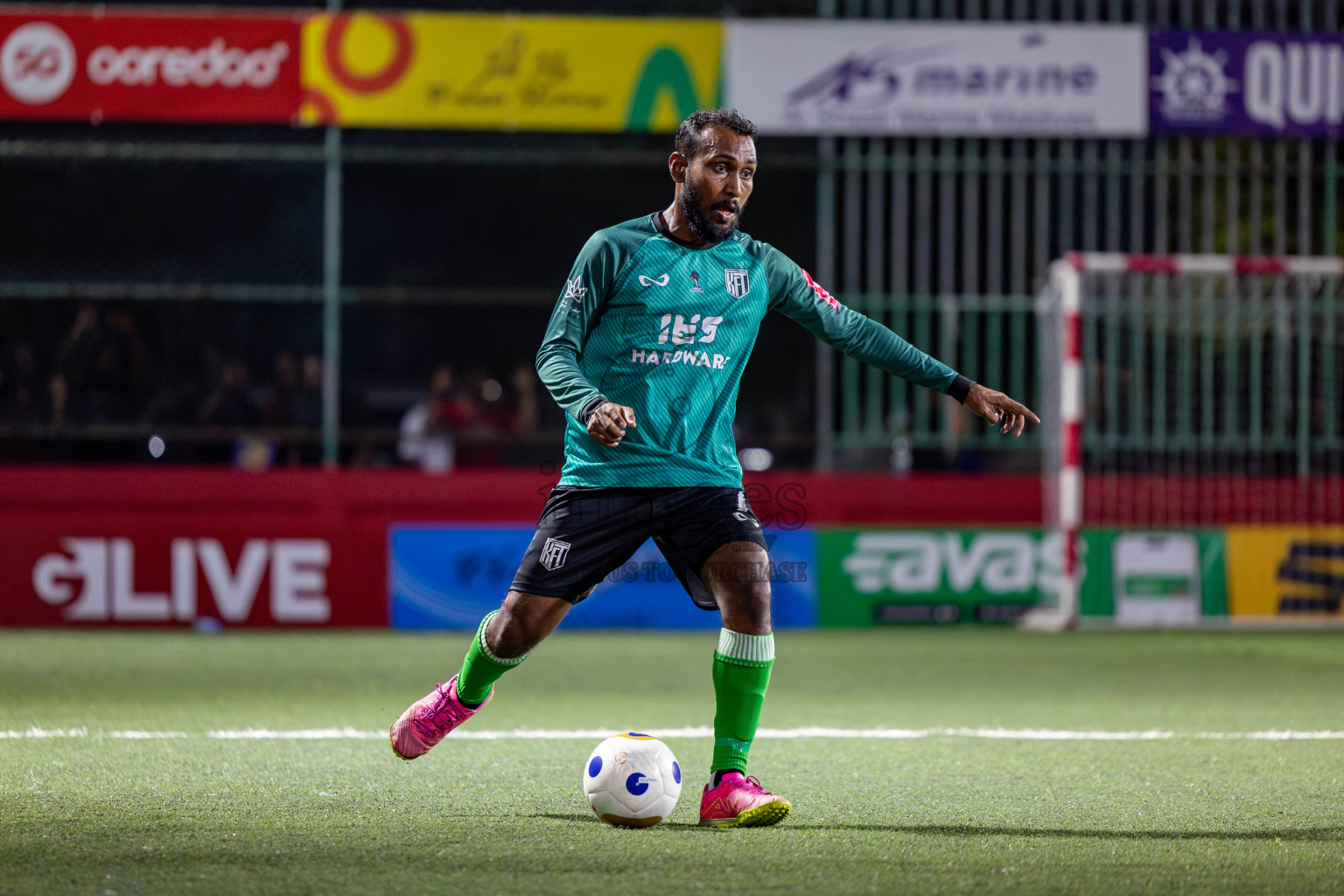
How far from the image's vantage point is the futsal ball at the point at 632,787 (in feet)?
14.9

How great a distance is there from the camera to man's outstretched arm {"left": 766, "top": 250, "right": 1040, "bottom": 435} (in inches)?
199

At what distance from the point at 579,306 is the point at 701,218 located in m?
0.45

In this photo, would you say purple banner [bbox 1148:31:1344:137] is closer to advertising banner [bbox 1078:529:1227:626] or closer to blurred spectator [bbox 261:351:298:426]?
advertising banner [bbox 1078:529:1227:626]

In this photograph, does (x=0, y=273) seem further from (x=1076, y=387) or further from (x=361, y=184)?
(x=1076, y=387)

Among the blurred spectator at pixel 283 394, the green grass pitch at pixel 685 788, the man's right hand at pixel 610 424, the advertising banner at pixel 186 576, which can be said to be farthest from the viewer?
the blurred spectator at pixel 283 394

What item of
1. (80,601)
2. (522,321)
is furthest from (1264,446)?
(80,601)

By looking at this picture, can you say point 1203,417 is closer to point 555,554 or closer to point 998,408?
point 998,408

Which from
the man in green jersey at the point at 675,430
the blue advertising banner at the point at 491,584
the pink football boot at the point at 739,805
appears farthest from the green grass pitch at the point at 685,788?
the blue advertising banner at the point at 491,584

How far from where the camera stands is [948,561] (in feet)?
39.6

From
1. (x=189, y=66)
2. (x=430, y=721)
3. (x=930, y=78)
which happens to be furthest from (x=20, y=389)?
(x=430, y=721)

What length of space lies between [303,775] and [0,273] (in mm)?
8065

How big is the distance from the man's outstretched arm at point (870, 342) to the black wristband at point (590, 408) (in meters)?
0.82

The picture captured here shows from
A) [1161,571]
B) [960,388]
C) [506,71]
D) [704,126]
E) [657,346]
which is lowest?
[1161,571]

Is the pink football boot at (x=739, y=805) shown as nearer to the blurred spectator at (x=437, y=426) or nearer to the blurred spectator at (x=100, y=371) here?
the blurred spectator at (x=437, y=426)
